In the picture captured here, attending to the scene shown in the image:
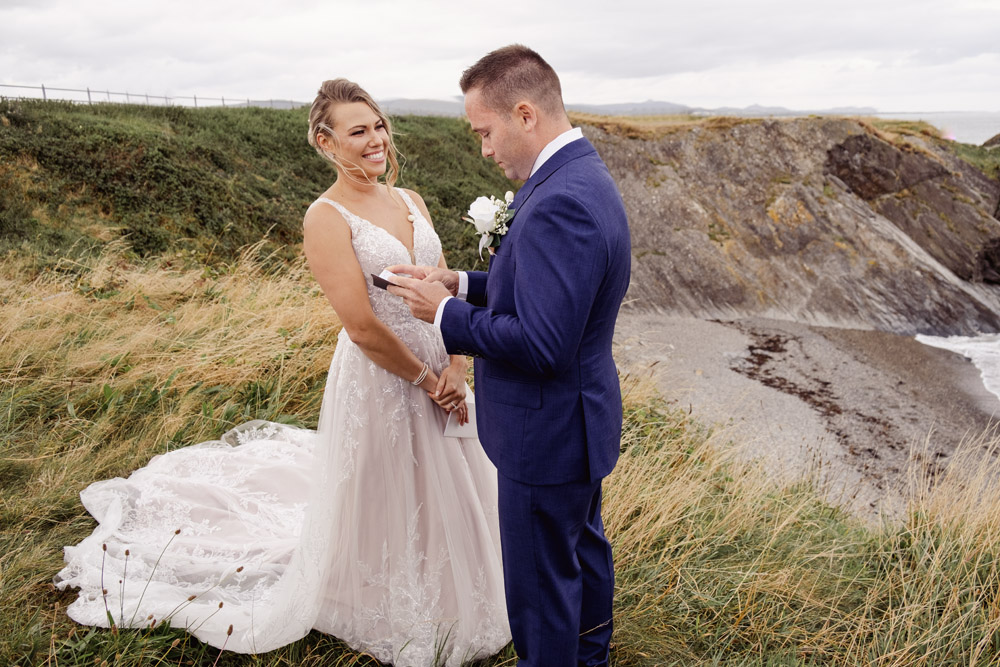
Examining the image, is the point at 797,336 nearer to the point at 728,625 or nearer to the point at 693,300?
the point at 693,300

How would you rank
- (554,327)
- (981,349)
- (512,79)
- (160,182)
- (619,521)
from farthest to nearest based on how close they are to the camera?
1. (981,349)
2. (160,182)
3. (619,521)
4. (512,79)
5. (554,327)

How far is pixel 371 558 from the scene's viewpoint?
3062 millimetres

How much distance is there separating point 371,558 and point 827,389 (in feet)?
51.0

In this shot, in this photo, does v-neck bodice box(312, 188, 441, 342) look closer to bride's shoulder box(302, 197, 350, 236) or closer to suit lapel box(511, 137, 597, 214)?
bride's shoulder box(302, 197, 350, 236)

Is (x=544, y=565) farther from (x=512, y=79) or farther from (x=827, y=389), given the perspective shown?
(x=827, y=389)

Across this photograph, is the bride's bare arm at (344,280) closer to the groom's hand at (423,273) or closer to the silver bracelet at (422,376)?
the silver bracelet at (422,376)

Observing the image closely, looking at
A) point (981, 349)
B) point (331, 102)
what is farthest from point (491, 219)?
point (981, 349)

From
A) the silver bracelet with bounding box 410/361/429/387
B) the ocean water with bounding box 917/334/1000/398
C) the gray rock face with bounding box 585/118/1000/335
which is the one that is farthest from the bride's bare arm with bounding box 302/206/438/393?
the gray rock face with bounding box 585/118/1000/335

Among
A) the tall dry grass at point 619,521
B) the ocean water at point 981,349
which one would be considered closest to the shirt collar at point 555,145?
the tall dry grass at point 619,521

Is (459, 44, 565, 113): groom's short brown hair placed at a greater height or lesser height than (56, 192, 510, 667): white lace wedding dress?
greater

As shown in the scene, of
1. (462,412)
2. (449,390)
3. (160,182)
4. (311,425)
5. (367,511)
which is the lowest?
(311,425)

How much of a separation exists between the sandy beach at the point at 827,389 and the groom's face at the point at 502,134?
26.4 feet

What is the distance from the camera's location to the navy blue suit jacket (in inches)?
75.9

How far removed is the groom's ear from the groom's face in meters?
0.01
